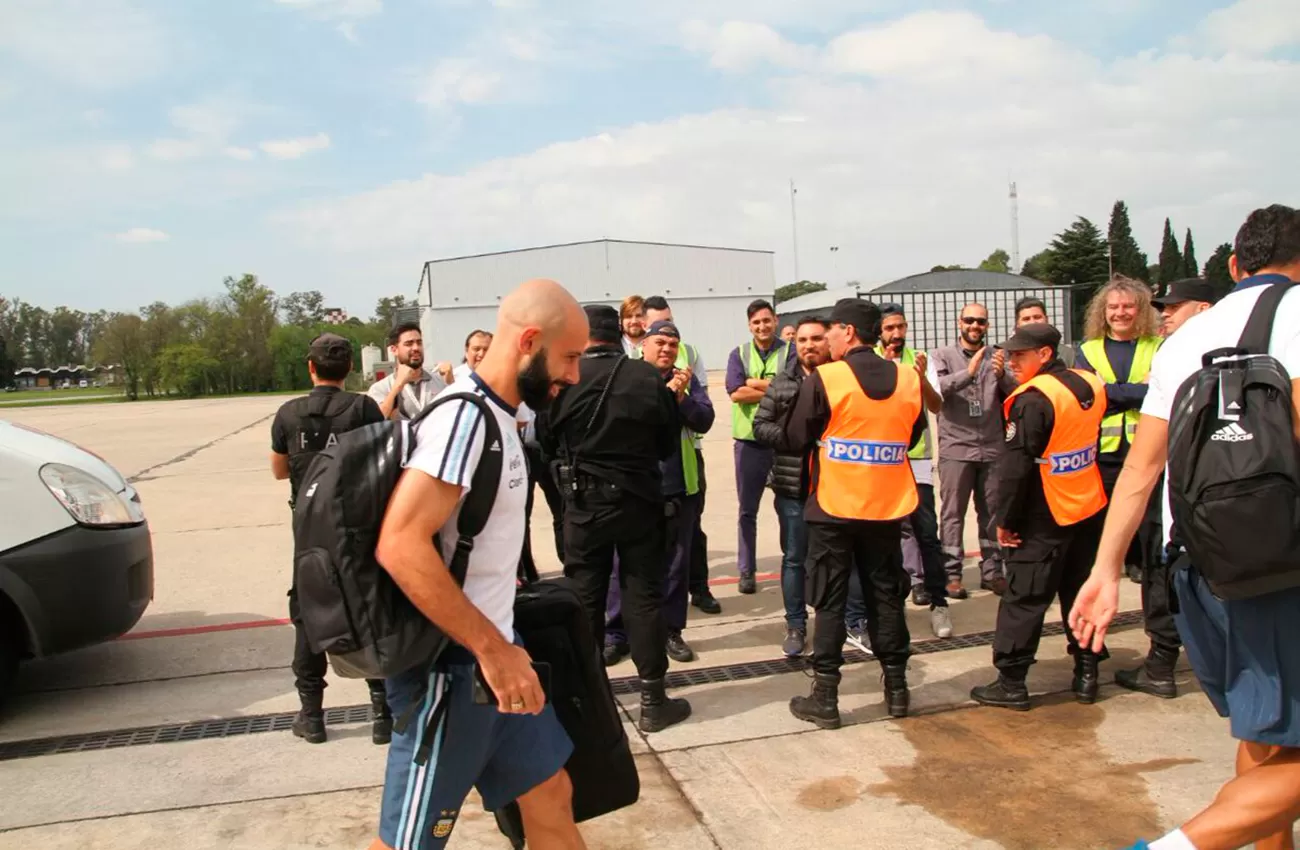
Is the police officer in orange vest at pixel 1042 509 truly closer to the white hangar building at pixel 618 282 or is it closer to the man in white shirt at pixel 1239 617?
the man in white shirt at pixel 1239 617

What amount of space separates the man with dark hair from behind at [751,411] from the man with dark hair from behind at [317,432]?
2785 millimetres

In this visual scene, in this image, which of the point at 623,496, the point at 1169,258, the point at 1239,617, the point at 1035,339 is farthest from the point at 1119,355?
the point at 1169,258

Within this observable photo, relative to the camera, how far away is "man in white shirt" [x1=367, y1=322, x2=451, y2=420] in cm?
584

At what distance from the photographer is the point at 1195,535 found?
239cm

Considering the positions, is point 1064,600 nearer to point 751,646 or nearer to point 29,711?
point 751,646

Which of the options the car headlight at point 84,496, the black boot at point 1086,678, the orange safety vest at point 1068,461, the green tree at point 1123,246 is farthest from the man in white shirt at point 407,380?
the green tree at point 1123,246

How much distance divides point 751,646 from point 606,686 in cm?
304

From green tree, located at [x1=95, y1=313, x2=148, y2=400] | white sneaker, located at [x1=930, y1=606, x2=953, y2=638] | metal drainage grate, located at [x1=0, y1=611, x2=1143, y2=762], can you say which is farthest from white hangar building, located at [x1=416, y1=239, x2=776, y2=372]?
metal drainage grate, located at [x1=0, y1=611, x2=1143, y2=762]

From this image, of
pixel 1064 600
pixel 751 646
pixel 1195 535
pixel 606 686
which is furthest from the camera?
pixel 751 646

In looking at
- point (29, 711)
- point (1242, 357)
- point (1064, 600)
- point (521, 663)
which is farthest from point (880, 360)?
point (29, 711)

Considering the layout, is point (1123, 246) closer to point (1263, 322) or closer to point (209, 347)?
point (209, 347)

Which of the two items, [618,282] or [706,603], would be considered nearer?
[706,603]

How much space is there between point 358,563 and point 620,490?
232 centimetres

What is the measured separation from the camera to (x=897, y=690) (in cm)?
435
